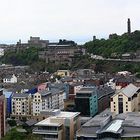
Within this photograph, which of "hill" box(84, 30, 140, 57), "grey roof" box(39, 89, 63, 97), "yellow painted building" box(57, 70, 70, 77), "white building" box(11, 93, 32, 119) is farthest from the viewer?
"hill" box(84, 30, 140, 57)

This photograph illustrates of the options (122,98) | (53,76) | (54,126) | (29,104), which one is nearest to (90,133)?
(54,126)

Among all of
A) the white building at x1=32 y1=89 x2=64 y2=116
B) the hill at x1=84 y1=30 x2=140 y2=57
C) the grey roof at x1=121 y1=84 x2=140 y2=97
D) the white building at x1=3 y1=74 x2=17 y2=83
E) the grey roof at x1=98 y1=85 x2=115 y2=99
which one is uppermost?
the hill at x1=84 y1=30 x2=140 y2=57

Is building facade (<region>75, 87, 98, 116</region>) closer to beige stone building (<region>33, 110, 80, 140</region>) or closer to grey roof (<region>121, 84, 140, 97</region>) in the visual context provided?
grey roof (<region>121, 84, 140, 97</region>)

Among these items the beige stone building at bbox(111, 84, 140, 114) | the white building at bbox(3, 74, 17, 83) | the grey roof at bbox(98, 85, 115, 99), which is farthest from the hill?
the beige stone building at bbox(111, 84, 140, 114)

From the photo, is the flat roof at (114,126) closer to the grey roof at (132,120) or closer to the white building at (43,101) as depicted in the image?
the grey roof at (132,120)

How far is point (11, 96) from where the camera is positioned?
949 inches

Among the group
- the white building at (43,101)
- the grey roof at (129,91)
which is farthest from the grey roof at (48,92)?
the grey roof at (129,91)

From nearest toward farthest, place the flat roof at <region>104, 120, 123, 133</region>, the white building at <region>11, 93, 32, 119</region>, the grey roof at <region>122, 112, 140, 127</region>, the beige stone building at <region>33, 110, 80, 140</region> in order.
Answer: the flat roof at <region>104, 120, 123, 133</region>, the grey roof at <region>122, 112, 140, 127</region>, the beige stone building at <region>33, 110, 80, 140</region>, the white building at <region>11, 93, 32, 119</region>

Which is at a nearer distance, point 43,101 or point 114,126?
point 114,126

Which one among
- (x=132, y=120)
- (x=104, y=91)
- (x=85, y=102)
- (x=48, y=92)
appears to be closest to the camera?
(x=132, y=120)

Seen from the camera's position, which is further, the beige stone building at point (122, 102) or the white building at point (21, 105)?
the white building at point (21, 105)

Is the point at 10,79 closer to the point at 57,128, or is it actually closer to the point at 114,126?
the point at 57,128

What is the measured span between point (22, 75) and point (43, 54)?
9376 mm

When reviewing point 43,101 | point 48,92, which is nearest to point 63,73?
point 48,92
